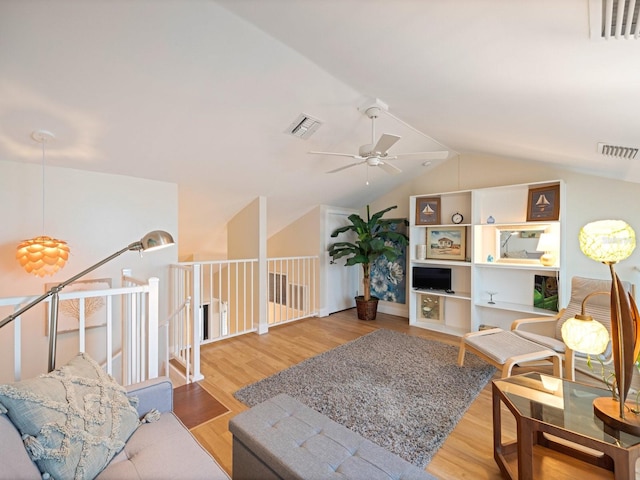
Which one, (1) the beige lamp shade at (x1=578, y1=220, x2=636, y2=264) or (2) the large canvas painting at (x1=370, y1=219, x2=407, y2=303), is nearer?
(1) the beige lamp shade at (x1=578, y1=220, x2=636, y2=264)

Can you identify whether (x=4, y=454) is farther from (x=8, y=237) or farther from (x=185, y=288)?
(x=185, y=288)

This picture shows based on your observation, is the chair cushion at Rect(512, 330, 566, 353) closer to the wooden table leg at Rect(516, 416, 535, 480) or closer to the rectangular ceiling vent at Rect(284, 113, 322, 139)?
the wooden table leg at Rect(516, 416, 535, 480)

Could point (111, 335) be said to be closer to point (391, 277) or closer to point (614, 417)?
point (614, 417)

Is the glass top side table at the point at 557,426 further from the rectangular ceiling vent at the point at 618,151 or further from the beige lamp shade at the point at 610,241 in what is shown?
the rectangular ceiling vent at the point at 618,151

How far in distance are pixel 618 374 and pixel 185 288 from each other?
154 inches

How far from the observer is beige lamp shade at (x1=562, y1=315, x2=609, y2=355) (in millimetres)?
1612

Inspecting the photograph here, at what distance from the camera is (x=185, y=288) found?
3607 millimetres

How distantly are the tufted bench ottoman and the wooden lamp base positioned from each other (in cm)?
109

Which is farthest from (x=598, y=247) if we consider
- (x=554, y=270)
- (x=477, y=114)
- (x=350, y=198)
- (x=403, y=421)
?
(x=350, y=198)

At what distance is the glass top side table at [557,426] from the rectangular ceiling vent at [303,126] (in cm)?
263

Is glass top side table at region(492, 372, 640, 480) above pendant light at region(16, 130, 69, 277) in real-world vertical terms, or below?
below

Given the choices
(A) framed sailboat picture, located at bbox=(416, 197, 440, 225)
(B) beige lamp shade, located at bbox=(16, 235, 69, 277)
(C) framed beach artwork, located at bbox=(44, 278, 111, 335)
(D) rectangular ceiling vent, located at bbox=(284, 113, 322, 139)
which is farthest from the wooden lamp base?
(C) framed beach artwork, located at bbox=(44, 278, 111, 335)

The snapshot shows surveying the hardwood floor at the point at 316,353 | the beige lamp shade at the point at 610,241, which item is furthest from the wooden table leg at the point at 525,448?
the beige lamp shade at the point at 610,241

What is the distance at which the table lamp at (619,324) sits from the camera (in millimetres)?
1389
